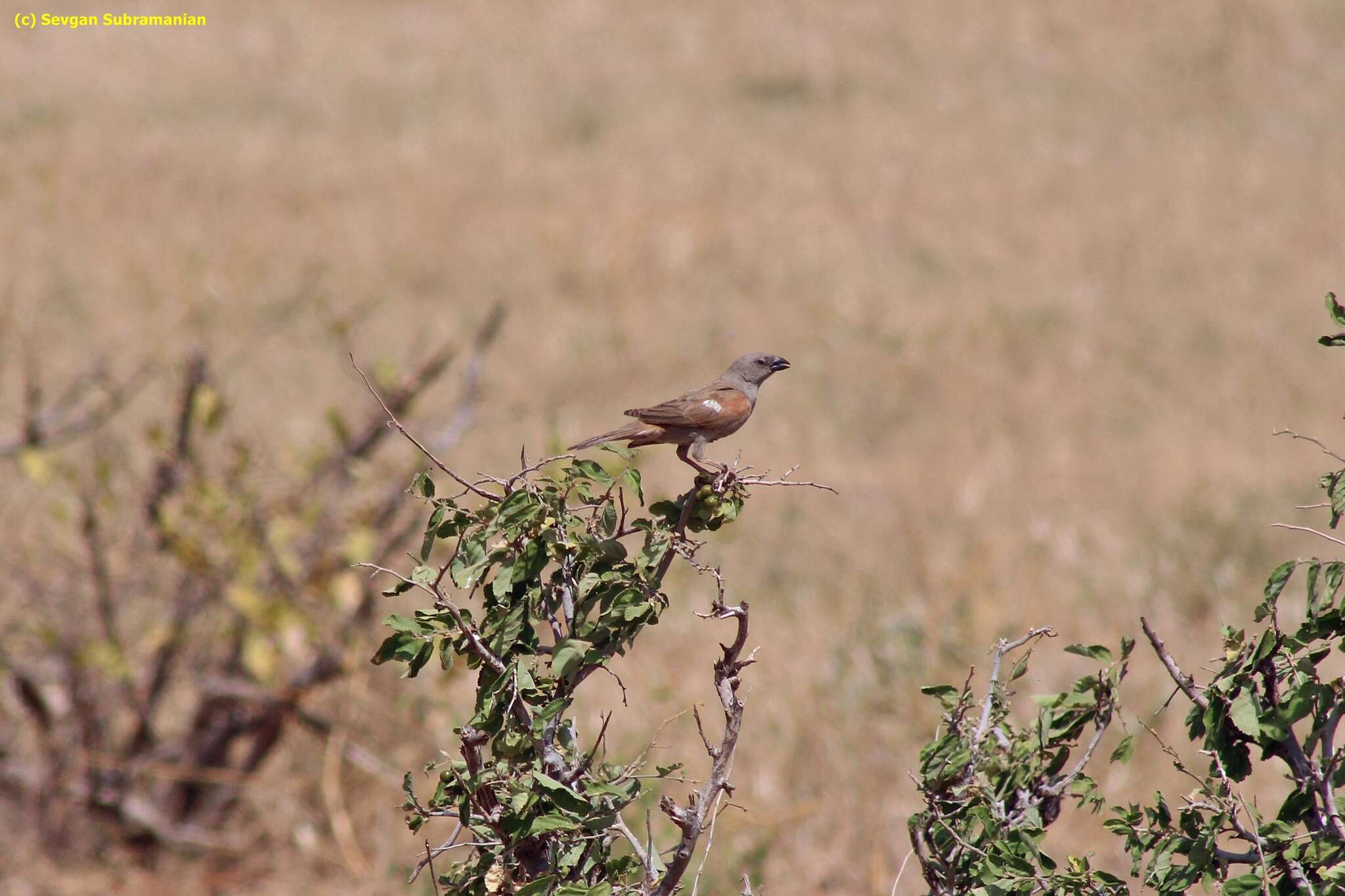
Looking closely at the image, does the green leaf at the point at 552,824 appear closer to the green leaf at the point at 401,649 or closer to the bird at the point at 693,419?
the green leaf at the point at 401,649

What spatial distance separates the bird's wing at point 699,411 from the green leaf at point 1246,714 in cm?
177

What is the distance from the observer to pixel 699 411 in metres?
3.78

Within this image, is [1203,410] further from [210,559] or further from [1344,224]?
Result: [210,559]

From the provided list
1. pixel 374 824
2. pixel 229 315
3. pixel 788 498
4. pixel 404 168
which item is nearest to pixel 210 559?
pixel 374 824

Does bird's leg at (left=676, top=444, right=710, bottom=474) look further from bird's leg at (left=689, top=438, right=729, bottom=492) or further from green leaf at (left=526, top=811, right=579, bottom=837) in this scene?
green leaf at (left=526, top=811, right=579, bottom=837)

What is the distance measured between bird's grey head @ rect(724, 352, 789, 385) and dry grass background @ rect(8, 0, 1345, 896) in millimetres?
830

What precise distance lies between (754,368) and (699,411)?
53 cm

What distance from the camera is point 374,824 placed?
5805 millimetres

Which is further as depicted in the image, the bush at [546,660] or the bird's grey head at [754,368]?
the bird's grey head at [754,368]

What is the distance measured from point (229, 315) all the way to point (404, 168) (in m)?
6.64

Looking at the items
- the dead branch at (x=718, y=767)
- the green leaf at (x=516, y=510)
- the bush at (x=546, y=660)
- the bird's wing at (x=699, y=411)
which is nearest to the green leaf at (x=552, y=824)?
the bush at (x=546, y=660)

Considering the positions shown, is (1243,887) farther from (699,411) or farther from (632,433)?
(632,433)

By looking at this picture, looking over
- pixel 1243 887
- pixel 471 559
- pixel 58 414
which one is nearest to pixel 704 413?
pixel 471 559

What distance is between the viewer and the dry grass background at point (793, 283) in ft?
21.3
